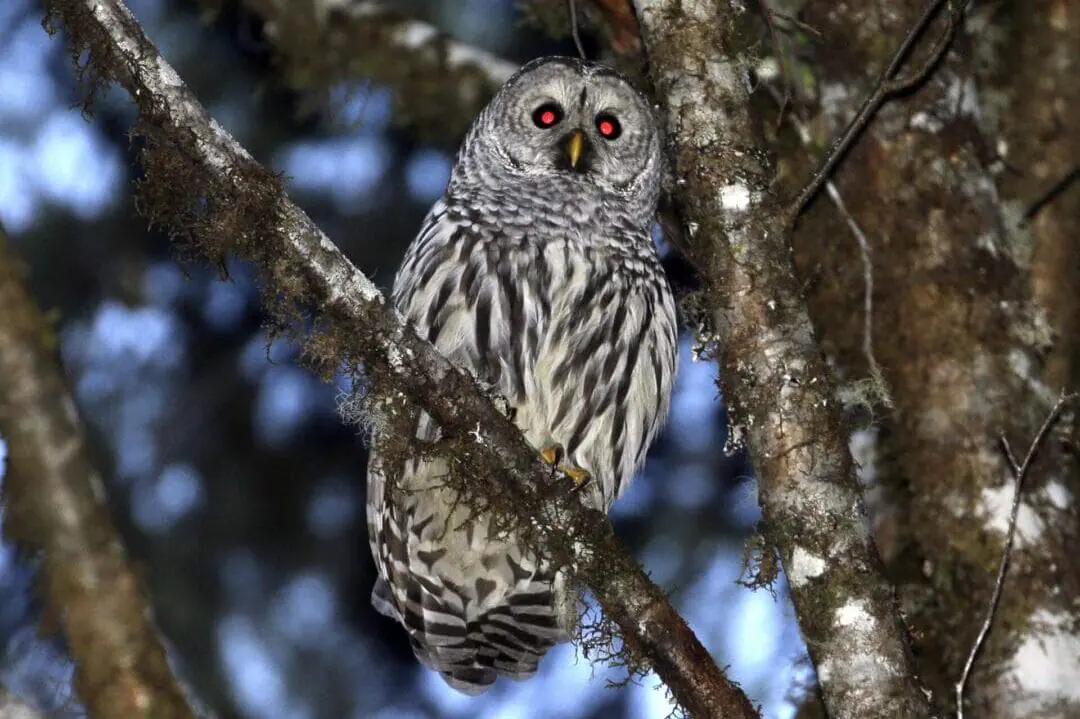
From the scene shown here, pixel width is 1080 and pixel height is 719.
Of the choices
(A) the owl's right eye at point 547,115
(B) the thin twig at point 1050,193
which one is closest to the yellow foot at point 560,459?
(A) the owl's right eye at point 547,115

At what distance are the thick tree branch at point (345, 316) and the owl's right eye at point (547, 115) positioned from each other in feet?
6.42

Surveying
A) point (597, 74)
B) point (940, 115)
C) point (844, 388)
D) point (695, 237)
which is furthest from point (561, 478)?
point (940, 115)

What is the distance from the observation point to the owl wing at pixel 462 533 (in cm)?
435

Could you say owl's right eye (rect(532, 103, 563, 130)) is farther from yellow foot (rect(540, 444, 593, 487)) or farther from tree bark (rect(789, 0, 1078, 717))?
yellow foot (rect(540, 444, 593, 487))

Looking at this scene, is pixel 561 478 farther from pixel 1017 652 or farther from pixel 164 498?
pixel 164 498

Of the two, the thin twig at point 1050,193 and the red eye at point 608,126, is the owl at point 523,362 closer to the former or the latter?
the red eye at point 608,126

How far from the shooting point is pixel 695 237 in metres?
3.97

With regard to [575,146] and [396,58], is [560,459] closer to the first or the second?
[575,146]

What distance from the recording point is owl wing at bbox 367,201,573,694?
4.35 meters

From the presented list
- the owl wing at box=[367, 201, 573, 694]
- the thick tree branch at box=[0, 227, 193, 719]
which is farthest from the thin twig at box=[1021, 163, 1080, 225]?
the thick tree branch at box=[0, 227, 193, 719]

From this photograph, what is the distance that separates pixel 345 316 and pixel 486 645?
5.75 feet

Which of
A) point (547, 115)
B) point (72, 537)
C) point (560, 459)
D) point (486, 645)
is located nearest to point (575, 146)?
point (547, 115)

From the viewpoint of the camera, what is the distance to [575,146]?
5117 mm

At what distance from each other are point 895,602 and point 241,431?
294cm
